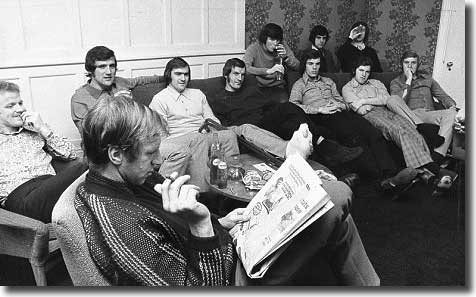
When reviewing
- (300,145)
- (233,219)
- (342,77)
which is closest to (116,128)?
(233,219)

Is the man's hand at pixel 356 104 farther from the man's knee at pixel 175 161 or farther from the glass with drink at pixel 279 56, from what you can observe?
the man's knee at pixel 175 161

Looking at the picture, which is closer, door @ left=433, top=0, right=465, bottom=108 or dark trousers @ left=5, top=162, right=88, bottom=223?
door @ left=433, top=0, right=465, bottom=108

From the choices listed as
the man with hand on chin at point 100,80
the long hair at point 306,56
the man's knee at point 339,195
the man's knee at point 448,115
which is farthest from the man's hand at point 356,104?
the man's knee at point 339,195

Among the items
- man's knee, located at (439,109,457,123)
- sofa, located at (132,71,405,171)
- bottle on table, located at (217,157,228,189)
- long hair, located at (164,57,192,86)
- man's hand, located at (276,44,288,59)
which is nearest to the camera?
man's knee, located at (439,109,457,123)

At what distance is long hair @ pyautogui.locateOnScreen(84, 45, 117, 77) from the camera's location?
1.66 metres

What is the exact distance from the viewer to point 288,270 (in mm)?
819

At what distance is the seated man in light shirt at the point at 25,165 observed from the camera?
1.37 meters

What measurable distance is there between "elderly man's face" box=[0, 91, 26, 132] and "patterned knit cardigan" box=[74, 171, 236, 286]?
762 mm

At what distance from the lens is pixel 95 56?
168 cm

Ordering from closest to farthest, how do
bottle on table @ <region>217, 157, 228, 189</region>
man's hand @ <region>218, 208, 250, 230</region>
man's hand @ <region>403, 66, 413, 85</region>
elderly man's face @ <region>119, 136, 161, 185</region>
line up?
1. elderly man's face @ <region>119, 136, 161, 185</region>
2. man's hand @ <region>218, 208, 250, 230</region>
3. man's hand @ <region>403, 66, 413, 85</region>
4. bottle on table @ <region>217, 157, 228, 189</region>

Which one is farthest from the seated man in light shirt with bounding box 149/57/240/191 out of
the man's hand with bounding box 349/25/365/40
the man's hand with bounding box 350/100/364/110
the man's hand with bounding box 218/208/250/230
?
the man's hand with bounding box 218/208/250/230

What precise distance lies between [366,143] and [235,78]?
2.86ft

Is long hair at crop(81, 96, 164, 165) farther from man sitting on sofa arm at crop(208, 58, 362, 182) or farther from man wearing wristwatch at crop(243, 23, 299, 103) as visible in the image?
man wearing wristwatch at crop(243, 23, 299, 103)

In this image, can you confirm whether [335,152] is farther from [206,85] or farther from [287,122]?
[206,85]
